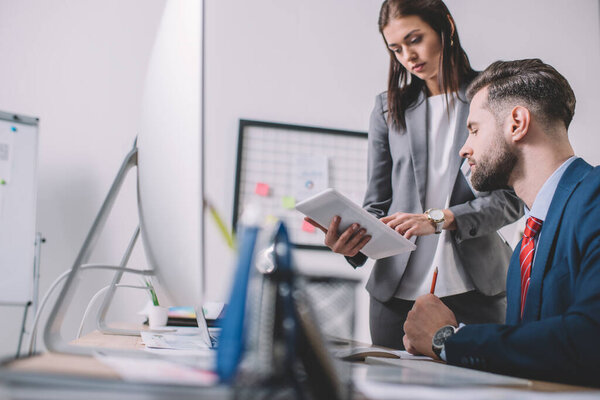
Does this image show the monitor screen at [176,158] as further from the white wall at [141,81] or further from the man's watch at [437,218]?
the white wall at [141,81]

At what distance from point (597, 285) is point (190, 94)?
0.64m

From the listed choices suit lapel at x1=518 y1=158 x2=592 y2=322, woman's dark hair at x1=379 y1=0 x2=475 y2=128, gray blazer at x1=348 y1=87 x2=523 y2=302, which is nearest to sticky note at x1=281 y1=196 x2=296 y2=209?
gray blazer at x1=348 y1=87 x2=523 y2=302

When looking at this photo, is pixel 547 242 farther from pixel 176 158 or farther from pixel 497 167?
pixel 176 158

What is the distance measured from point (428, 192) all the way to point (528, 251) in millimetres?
566

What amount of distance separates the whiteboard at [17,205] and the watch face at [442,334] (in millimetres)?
1554

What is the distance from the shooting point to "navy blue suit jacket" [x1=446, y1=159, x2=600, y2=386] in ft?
2.16

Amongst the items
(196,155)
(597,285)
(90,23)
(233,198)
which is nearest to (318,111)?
(233,198)

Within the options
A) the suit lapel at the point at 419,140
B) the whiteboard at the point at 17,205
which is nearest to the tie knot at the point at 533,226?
the suit lapel at the point at 419,140

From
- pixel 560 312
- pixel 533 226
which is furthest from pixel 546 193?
pixel 560 312

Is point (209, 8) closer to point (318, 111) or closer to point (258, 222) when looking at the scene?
point (318, 111)

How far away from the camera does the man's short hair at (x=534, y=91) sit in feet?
3.65

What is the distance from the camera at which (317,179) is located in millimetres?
2283

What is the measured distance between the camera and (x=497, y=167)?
1.18 m

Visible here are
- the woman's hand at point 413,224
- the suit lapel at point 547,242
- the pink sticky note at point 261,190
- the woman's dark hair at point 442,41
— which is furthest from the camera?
the pink sticky note at point 261,190
